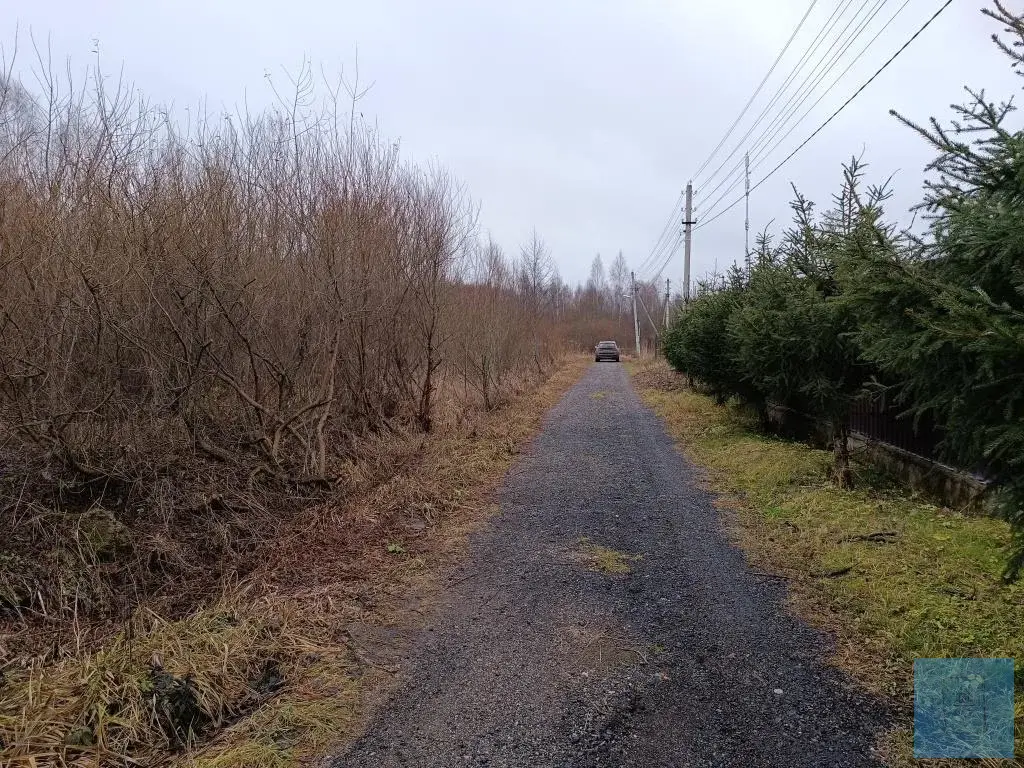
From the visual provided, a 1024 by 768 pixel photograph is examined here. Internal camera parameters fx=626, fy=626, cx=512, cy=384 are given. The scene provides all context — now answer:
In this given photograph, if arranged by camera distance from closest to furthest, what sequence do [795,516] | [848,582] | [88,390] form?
[848,582], [88,390], [795,516]

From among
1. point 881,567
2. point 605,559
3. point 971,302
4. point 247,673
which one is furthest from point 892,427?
point 247,673

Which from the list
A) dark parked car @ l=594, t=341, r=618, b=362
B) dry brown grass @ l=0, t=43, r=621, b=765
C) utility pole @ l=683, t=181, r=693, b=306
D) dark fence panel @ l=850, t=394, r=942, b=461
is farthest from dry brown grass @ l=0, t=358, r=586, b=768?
dark parked car @ l=594, t=341, r=618, b=362

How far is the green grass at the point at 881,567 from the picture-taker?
144 inches

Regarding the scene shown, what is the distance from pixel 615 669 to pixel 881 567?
8.64ft

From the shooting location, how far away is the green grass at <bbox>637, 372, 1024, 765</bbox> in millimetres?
3666

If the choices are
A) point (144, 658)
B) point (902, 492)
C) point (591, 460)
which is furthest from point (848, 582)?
point (591, 460)

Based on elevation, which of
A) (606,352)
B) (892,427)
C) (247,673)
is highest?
(606,352)

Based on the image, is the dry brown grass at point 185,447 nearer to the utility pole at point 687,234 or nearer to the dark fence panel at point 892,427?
the dark fence panel at point 892,427

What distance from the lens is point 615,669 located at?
366 centimetres

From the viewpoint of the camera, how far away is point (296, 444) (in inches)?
311

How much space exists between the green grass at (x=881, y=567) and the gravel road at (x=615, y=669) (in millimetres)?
246

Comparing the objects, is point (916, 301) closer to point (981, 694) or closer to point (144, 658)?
point (981, 694)

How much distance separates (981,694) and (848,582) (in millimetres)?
1597

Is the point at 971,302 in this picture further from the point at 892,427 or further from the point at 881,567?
the point at 892,427
